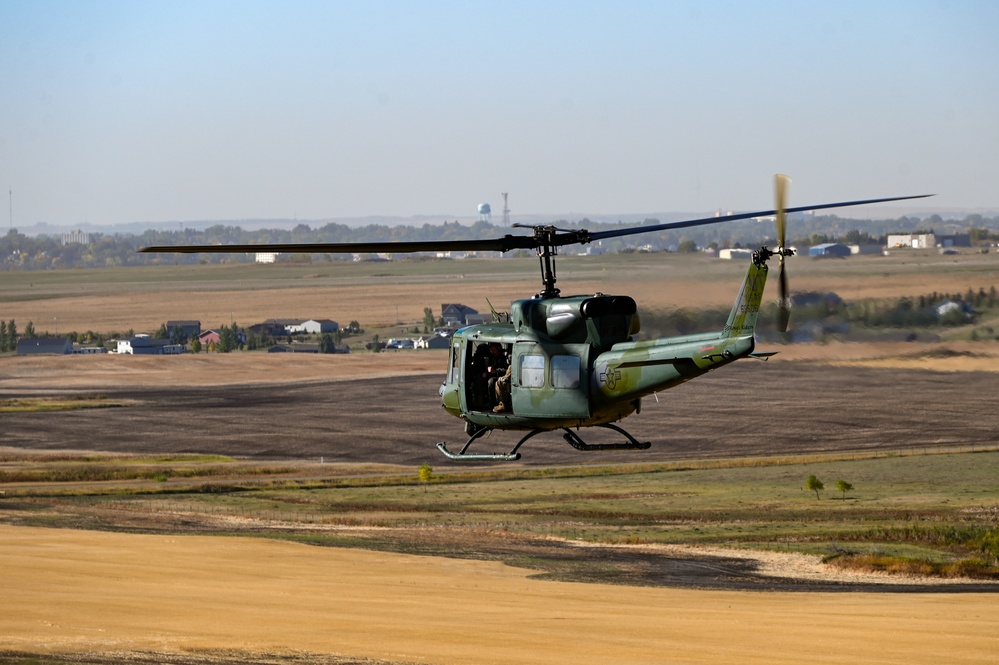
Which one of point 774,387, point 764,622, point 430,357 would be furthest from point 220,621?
point 430,357

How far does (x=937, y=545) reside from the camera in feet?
196

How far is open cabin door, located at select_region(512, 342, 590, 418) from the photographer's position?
26203 mm

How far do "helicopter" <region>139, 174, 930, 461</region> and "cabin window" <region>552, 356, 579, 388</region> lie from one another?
18mm

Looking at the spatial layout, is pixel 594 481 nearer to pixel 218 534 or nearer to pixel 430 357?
pixel 218 534

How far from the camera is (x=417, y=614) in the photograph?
38719 millimetres

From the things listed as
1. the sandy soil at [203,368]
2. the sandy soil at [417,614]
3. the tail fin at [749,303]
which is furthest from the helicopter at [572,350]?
the sandy soil at [203,368]

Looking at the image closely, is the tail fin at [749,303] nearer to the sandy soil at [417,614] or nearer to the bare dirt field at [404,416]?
the sandy soil at [417,614]

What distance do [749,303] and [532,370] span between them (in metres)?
4.65

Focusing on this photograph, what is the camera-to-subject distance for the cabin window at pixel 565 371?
2625 cm

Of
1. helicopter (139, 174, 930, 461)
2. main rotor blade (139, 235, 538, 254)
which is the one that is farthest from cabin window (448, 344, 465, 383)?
main rotor blade (139, 235, 538, 254)

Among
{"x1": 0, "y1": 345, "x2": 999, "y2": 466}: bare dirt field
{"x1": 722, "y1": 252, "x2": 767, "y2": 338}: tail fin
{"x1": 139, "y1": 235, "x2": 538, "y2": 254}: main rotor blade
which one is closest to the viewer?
{"x1": 139, "y1": 235, "x2": 538, "y2": 254}: main rotor blade

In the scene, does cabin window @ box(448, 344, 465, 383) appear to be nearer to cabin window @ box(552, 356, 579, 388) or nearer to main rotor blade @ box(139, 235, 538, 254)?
cabin window @ box(552, 356, 579, 388)

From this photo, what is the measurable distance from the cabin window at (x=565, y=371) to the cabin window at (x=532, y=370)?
0.91ft

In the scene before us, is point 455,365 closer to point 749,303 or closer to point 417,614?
point 749,303
